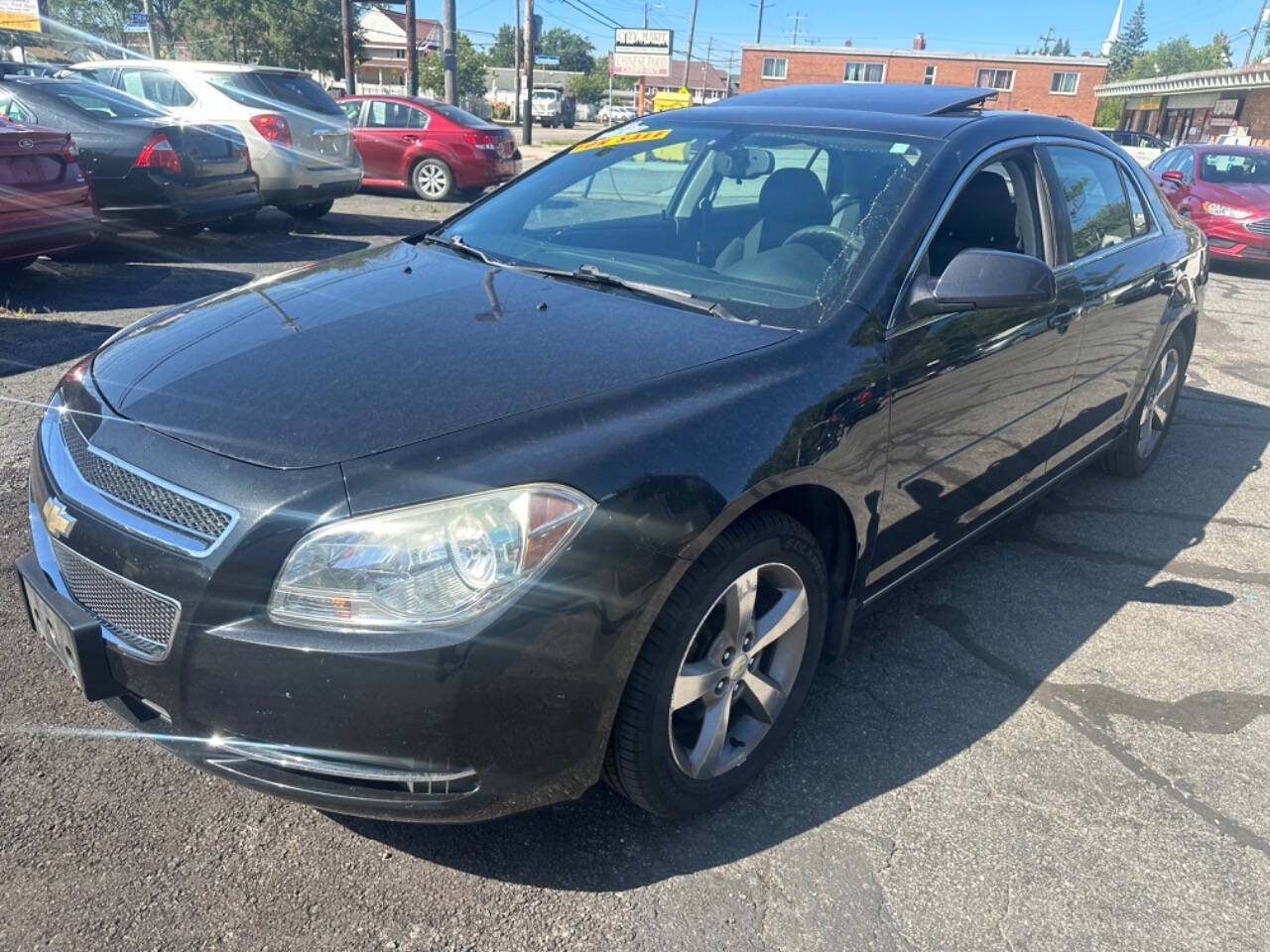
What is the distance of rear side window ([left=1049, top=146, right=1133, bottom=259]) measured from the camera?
3.68 meters

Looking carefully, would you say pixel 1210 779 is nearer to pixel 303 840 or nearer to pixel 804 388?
pixel 804 388

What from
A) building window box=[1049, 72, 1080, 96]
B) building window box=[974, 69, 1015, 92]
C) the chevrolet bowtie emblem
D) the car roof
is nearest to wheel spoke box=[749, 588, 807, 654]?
the chevrolet bowtie emblem

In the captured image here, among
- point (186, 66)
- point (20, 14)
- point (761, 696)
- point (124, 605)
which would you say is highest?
point (20, 14)

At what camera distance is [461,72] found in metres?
62.8

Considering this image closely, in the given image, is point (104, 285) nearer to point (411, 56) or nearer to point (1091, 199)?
point (1091, 199)

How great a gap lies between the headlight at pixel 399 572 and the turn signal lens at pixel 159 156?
7.85 meters

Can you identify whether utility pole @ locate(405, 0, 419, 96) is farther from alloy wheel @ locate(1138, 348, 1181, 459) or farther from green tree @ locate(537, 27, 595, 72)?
green tree @ locate(537, 27, 595, 72)

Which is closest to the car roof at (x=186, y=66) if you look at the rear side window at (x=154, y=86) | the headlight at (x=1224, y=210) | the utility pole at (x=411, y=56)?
the rear side window at (x=154, y=86)

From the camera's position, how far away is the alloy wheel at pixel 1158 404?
15.9 ft

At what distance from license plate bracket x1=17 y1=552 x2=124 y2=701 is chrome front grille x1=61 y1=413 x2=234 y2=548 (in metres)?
0.27

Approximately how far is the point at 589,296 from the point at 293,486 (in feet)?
3.85

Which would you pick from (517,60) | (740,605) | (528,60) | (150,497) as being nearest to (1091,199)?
(740,605)

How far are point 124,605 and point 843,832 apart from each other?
5.79 feet

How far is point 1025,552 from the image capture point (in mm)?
4180
